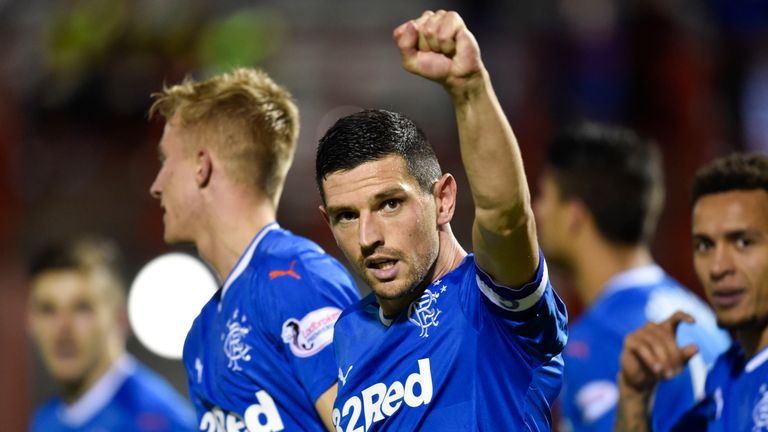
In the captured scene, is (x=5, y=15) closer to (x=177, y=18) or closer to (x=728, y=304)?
(x=177, y=18)

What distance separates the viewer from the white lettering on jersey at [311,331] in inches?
145

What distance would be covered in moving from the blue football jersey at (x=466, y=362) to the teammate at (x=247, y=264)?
18.8 inches

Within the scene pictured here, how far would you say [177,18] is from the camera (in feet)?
40.3

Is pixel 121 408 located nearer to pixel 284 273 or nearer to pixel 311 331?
pixel 284 273

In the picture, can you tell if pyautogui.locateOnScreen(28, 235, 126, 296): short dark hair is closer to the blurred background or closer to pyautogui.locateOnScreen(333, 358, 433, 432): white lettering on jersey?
the blurred background

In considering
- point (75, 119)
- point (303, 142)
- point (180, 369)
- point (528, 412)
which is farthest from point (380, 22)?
point (528, 412)

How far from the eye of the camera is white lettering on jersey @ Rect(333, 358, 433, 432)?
3.06 meters

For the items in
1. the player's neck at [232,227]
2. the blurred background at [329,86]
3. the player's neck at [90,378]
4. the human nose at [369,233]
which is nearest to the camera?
the human nose at [369,233]

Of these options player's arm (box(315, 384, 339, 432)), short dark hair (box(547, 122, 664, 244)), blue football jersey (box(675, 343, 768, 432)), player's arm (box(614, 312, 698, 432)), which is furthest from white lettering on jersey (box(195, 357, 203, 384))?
short dark hair (box(547, 122, 664, 244))

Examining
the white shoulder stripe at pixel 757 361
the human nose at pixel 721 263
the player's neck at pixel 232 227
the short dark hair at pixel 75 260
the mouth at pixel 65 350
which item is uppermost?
the short dark hair at pixel 75 260

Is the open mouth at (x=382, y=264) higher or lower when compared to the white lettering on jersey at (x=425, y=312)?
higher

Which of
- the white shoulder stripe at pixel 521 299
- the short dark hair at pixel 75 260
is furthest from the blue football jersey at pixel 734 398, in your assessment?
the short dark hair at pixel 75 260

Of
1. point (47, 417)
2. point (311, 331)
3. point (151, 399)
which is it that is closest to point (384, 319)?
point (311, 331)

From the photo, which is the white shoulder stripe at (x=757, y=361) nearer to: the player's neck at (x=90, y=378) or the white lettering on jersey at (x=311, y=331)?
the white lettering on jersey at (x=311, y=331)
